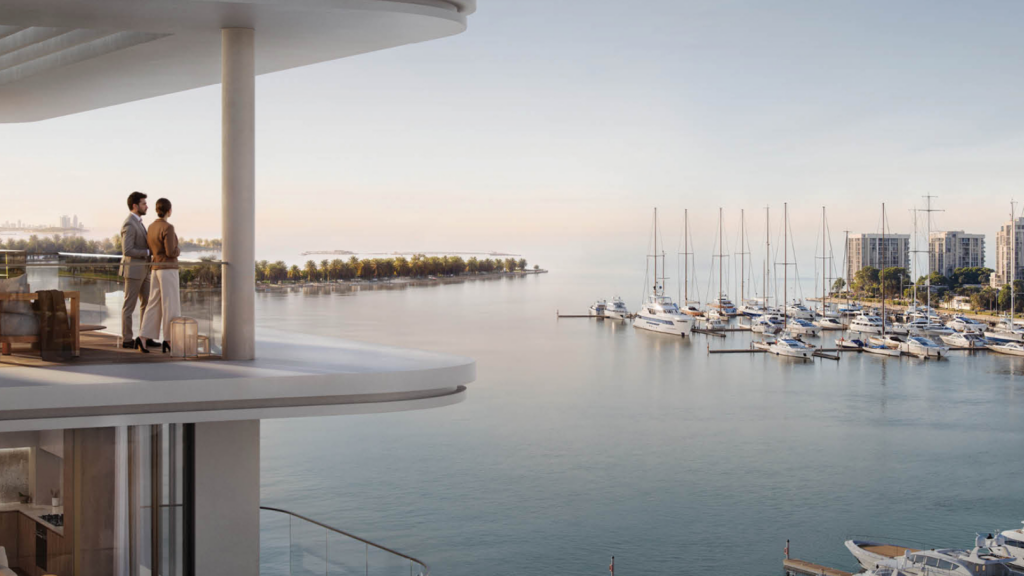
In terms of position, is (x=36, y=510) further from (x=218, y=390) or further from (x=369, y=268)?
(x=369, y=268)

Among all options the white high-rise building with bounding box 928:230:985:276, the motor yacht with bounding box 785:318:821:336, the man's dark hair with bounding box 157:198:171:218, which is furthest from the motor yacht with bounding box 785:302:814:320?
the man's dark hair with bounding box 157:198:171:218

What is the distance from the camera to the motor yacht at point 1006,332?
75.5 metres

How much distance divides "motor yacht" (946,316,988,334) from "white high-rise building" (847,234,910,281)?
50859mm

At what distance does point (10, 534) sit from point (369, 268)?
152m

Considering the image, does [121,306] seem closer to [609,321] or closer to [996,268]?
[609,321]

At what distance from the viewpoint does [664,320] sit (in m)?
89.8

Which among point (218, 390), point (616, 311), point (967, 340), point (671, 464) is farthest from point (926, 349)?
point (218, 390)

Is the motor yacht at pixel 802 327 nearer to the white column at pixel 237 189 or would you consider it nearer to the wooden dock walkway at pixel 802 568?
the wooden dock walkway at pixel 802 568

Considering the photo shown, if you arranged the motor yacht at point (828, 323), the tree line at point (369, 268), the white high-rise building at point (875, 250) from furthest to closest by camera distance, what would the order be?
the tree line at point (369, 268)
the white high-rise building at point (875, 250)
the motor yacht at point (828, 323)

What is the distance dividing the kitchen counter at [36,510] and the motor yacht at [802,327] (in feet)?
277

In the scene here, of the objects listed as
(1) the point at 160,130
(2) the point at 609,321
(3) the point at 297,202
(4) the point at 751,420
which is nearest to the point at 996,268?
(2) the point at 609,321

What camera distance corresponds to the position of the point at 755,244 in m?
111

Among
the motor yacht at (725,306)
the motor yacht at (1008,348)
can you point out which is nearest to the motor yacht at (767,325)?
the motor yacht at (725,306)

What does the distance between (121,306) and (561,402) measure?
49.5 m
